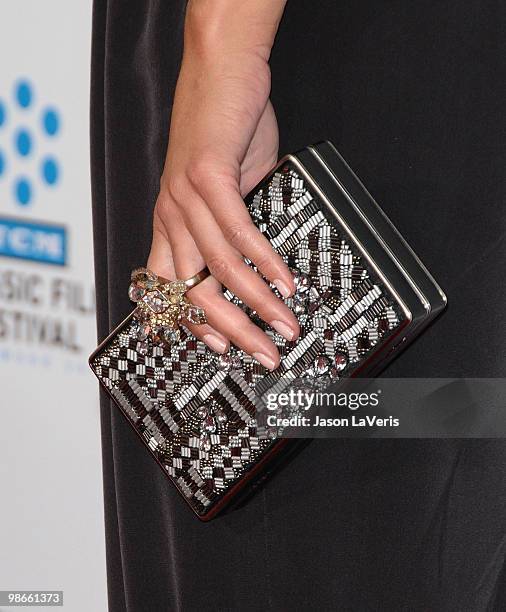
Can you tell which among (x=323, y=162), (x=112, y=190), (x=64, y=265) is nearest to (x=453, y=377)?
(x=323, y=162)

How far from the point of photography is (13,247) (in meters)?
1.11

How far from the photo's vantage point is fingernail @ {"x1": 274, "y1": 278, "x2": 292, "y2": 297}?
50 cm

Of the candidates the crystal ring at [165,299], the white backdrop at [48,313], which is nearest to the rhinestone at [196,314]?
the crystal ring at [165,299]

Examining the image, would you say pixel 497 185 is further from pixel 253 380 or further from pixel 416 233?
pixel 253 380

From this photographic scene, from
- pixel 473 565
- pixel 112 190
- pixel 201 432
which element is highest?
pixel 112 190

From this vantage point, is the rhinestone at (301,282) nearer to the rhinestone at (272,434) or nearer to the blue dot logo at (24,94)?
the rhinestone at (272,434)

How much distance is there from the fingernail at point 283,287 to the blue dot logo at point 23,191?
69 centimetres

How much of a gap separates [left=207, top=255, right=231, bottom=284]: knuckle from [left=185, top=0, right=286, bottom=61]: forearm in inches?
5.4

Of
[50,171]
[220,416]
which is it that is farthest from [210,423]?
[50,171]

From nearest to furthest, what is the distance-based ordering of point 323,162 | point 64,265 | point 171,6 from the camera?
point 323,162 < point 171,6 < point 64,265

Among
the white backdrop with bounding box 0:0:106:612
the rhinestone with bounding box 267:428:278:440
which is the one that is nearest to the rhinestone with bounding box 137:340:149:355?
the rhinestone with bounding box 267:428:278:440

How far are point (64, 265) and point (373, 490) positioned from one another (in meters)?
0.66

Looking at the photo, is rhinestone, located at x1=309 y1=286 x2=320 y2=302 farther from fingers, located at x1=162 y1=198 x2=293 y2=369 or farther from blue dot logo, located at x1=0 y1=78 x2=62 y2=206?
blue dot logo, located at x1=0 y1=78 x2=62 y2=206

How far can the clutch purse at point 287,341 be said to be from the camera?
1.61ft
